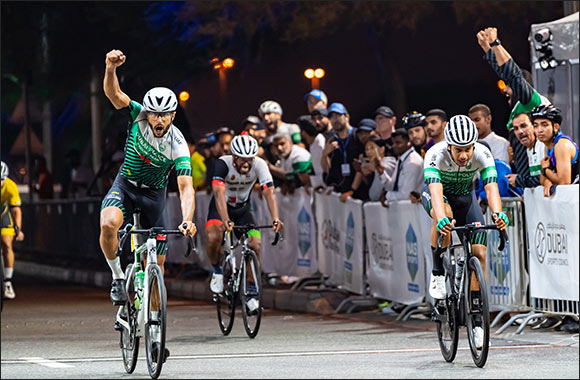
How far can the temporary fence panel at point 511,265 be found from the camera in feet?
50.4

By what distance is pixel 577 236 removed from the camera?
46.2 feet

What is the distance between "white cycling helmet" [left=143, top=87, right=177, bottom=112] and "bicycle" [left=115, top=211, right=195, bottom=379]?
36.3 inches

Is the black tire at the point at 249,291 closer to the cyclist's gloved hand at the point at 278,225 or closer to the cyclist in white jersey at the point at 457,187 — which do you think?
the cyclist's gloved hand at the point at 278,225

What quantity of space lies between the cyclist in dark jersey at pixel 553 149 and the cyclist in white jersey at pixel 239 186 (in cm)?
318

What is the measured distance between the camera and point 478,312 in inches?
475

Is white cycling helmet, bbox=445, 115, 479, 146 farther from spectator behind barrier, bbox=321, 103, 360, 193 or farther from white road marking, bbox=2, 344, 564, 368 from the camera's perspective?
spectator behind barrier, bbox=321, 103, 360, 193

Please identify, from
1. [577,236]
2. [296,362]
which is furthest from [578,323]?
[296,362]

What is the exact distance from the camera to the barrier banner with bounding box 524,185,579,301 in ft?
46.5

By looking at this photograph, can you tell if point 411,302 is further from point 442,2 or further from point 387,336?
point 442,2

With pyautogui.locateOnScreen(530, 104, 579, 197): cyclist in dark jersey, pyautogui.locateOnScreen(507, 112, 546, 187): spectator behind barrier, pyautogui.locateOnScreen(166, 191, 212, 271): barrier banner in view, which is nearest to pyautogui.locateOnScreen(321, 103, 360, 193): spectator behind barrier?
pyautogui.locateOnScreen(507, 112, 546, 187): spectator behind barrier

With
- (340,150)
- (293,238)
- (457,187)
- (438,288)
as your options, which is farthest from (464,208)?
(293,238)

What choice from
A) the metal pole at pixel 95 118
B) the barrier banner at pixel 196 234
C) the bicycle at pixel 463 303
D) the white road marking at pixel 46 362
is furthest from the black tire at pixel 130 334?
the metal pole at pixel 95 118

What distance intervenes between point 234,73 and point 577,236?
2406 cm

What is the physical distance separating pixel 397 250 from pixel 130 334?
569cm
